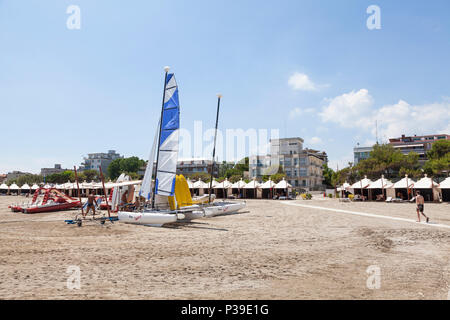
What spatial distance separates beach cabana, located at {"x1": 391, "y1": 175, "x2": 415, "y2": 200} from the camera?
34.6m

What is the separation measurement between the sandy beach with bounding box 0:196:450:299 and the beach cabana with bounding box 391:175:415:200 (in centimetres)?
2470

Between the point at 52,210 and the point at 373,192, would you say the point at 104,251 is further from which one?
the point at 373,192

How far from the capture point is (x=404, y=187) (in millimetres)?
34500

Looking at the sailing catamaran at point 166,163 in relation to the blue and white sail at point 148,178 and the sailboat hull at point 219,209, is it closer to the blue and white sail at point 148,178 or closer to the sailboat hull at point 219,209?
the blue and white sail at point 148,178

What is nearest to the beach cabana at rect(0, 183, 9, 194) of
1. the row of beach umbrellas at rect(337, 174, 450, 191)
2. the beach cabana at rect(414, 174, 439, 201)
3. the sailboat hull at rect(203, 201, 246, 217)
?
the sailboat hull at rect(203, 201, 246, 217)

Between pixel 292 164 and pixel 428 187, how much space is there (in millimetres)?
53346

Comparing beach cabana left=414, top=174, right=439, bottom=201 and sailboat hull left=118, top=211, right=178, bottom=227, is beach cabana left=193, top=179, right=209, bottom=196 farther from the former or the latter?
sailboat hull left=118, top=211, right=178, bottom=227

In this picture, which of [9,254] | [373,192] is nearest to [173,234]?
[9,254]

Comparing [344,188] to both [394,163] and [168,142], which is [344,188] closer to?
[394,163]

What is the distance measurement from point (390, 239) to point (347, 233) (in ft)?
5.99

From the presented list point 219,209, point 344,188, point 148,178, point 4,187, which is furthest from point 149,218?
point 4,187

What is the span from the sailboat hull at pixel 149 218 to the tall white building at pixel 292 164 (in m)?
67.1

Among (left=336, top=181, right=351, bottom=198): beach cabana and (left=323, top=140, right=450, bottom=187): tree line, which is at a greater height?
(left=323, top=140, right=450, bottom=187): tree line
